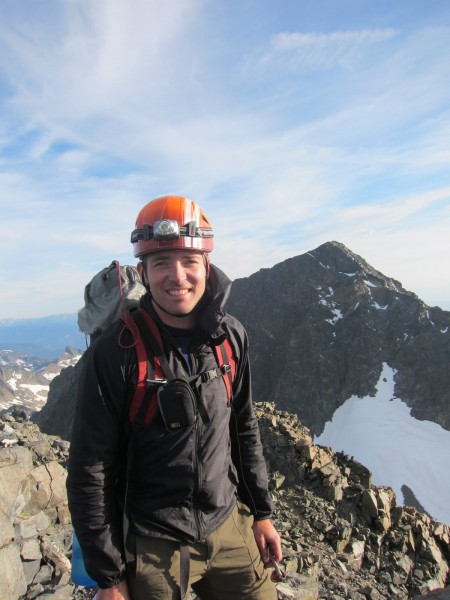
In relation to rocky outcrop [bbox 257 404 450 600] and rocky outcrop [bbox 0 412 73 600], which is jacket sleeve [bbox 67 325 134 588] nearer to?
rocky outcrop [bbox 0 412 73 600]

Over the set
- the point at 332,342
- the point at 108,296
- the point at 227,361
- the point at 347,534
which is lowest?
the point at 332,342

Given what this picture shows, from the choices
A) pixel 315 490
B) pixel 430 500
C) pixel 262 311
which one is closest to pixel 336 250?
pixel 262 311

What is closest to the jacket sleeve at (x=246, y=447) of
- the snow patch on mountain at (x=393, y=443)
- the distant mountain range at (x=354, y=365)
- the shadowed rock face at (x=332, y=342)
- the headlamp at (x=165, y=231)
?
the headlamp at (x=165, y=231)

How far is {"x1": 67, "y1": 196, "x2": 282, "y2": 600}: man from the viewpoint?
141 inches

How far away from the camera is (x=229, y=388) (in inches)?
171

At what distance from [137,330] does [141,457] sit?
3.82ft

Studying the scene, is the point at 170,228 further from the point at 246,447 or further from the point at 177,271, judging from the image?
the point at 246,447

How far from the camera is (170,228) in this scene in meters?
4.05

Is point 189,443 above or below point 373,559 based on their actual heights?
above

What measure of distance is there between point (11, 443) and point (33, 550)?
686 cm

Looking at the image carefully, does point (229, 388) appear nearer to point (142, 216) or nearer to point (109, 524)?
point (109, 524)

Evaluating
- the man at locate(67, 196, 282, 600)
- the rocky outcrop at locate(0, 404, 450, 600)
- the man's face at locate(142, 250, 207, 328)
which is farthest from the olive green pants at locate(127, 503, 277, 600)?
the rocky outcrop at locate(0, 404, 450, 600)

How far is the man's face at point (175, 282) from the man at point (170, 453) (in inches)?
0.4

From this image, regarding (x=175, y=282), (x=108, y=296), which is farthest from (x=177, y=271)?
(x=108, y=296)
